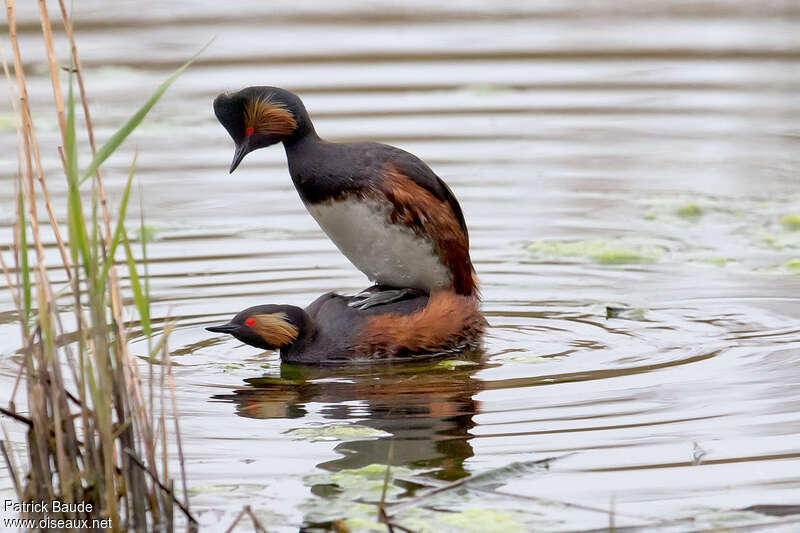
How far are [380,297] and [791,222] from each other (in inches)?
133

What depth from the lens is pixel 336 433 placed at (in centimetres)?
A: 588

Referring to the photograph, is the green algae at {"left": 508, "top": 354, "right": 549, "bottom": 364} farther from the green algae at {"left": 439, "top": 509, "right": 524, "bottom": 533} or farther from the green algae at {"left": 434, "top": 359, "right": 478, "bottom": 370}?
the green algae at {"left": 439, "top": 509, "right": 524, "bottom": 533}

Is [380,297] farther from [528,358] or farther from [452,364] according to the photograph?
[528,358]

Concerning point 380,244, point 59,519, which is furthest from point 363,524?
point 380,244

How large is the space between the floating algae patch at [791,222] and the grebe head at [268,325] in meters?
3.75

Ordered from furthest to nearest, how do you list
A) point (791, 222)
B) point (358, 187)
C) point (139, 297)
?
point (791, 222) → point (358, 187) → point (139, 297)

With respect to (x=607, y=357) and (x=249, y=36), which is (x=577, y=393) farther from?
(x=249, y=36)

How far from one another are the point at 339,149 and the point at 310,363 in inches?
42.7

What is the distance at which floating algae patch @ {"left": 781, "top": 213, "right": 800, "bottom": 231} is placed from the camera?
9.30 meters

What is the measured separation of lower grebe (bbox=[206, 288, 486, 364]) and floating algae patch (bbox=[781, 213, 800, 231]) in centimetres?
292

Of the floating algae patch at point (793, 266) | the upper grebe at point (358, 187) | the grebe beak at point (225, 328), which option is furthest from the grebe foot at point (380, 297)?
the floating algae patch at point (793, 266)

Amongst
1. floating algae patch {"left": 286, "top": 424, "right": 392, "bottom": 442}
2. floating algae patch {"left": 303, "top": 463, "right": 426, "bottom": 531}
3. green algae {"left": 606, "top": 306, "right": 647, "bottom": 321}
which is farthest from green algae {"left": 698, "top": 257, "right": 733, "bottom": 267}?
floating algae patch {"left": 303, "top": 463, "right": 426, "bottom": 531}

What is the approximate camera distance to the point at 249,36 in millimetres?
15883

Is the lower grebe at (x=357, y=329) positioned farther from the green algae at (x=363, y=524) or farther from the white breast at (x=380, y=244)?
the green algae at (x=363, y=524)
